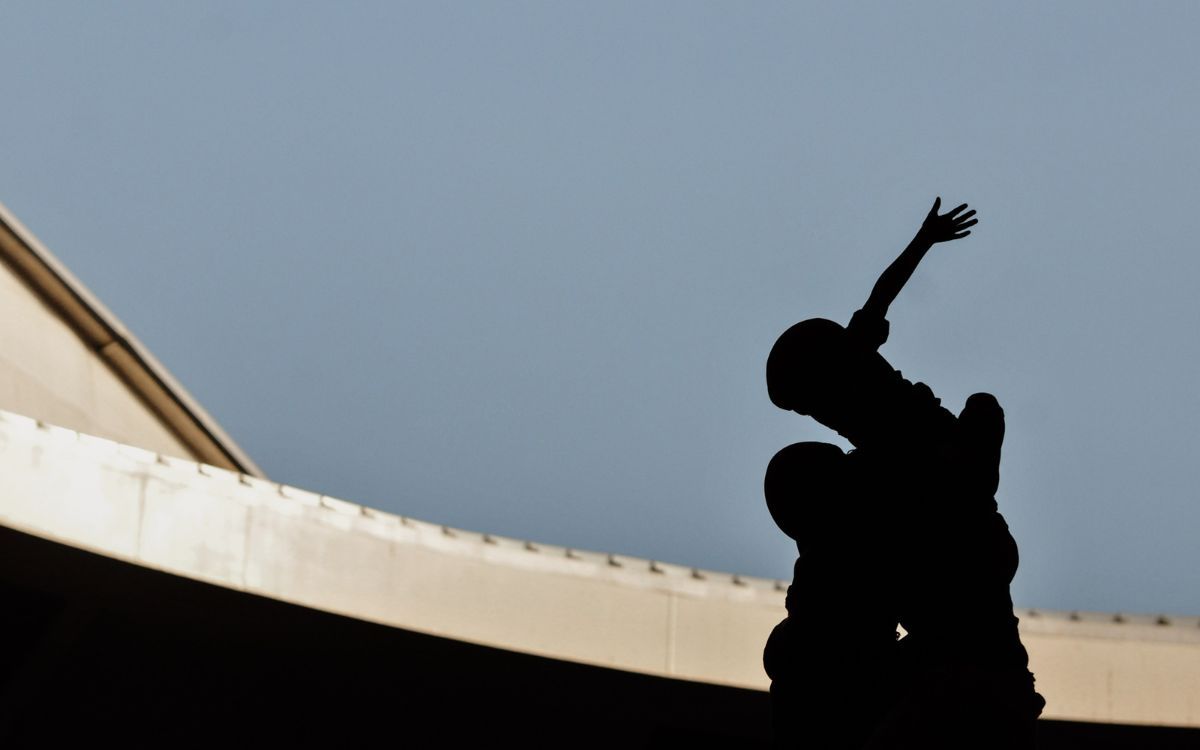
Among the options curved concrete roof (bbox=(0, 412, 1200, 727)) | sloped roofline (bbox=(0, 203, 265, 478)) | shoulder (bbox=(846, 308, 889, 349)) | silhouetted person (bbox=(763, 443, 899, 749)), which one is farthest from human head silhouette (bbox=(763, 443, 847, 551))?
sloped roofline (bbox=(0, 203, 265, 478))

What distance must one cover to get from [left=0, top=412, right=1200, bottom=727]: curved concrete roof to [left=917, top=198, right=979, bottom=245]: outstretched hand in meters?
9.00

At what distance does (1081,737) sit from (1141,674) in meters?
0.84

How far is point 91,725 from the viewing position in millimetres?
15555

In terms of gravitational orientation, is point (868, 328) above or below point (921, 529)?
above

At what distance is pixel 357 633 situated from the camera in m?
13.4

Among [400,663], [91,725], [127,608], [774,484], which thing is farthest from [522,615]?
[774,484]

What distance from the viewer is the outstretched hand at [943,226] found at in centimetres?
472

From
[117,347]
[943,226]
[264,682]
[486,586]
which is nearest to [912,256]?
[943,226]

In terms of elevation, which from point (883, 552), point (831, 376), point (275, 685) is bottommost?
A: point (883, 552)

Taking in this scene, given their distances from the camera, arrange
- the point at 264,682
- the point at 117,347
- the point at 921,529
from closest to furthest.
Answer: the point at 921,529 < the point at 264,682 < the point at 117,347

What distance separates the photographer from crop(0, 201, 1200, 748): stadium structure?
498 inches

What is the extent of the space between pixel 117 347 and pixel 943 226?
18076 millimetres

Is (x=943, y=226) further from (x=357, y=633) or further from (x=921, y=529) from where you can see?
(x=357, y=633)

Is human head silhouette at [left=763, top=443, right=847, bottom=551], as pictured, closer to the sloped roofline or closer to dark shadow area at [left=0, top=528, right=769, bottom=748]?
dark shadow area at [left=0, top=528, right=769, bottom=748]
